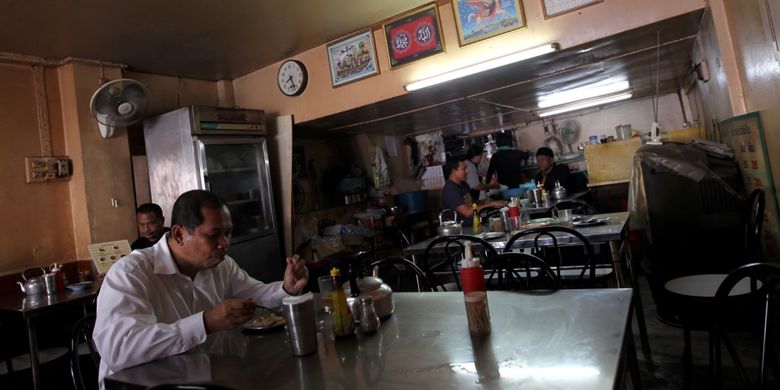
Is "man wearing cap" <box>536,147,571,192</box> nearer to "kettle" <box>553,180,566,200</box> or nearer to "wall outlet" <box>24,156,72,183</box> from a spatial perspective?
"kettle" <box>553,180,566,200</box>

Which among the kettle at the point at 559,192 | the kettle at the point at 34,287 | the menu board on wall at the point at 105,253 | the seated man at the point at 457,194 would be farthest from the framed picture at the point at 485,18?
the kettle at the point at 34,287

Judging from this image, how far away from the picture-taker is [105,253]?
13.0 ft

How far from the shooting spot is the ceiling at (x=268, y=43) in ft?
11.9

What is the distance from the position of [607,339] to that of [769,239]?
9.09 ft

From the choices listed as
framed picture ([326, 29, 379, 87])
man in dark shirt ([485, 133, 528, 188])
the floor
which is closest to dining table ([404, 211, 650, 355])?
the floor

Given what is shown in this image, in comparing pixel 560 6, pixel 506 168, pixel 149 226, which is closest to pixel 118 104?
pixel 149 226

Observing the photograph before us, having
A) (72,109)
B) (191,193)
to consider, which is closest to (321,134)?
(72,109)

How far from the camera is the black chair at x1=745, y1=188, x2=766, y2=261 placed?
2.77 m

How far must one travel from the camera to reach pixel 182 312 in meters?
1.87

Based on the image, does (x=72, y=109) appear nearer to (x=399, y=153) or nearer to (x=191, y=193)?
(x=191, y=193)

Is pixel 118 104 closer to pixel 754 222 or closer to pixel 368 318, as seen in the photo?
pixel 368 318

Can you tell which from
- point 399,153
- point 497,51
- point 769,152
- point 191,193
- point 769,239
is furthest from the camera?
point 399,153

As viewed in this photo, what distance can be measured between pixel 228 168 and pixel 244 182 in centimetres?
31

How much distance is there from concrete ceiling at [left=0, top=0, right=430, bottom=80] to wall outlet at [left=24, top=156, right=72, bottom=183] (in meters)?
0.99
